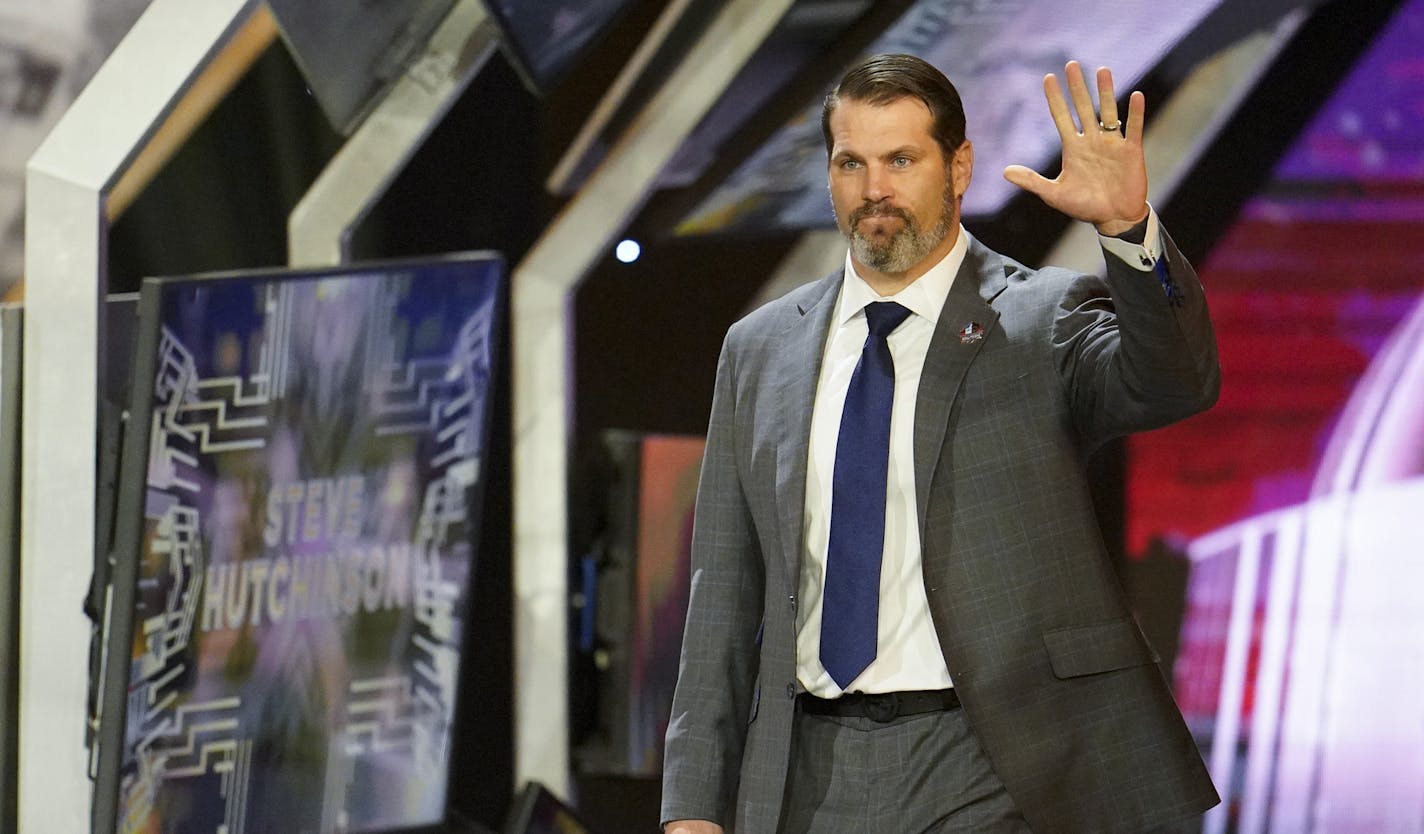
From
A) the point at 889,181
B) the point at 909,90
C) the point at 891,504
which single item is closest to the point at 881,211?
the point at 889,181

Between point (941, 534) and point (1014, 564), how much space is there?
95 millimetres

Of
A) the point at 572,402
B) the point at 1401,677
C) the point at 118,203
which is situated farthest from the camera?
the point at 572,402

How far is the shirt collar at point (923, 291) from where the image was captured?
82.2 inches

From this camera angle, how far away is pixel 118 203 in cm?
358

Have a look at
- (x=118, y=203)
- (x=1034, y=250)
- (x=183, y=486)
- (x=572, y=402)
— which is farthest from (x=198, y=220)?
(x=1034, y=250)

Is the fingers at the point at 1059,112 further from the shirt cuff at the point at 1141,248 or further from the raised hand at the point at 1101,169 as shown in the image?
the shirt cuff at the point at 1141,248

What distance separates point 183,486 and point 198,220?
0.82m

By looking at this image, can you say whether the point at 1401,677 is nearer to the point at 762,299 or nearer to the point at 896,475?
the point at 762,299

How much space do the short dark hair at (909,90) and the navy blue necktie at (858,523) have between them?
0.29 metres

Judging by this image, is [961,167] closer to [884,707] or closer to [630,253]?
[884,707]

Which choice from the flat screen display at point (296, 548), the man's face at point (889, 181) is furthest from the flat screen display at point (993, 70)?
the man's face at point (889, 181)

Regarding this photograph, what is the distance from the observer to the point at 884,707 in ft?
6.43

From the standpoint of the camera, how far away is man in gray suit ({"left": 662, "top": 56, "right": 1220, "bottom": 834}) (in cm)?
189

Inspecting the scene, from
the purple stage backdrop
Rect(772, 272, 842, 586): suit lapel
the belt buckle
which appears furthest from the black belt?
the purple stage backdrop
